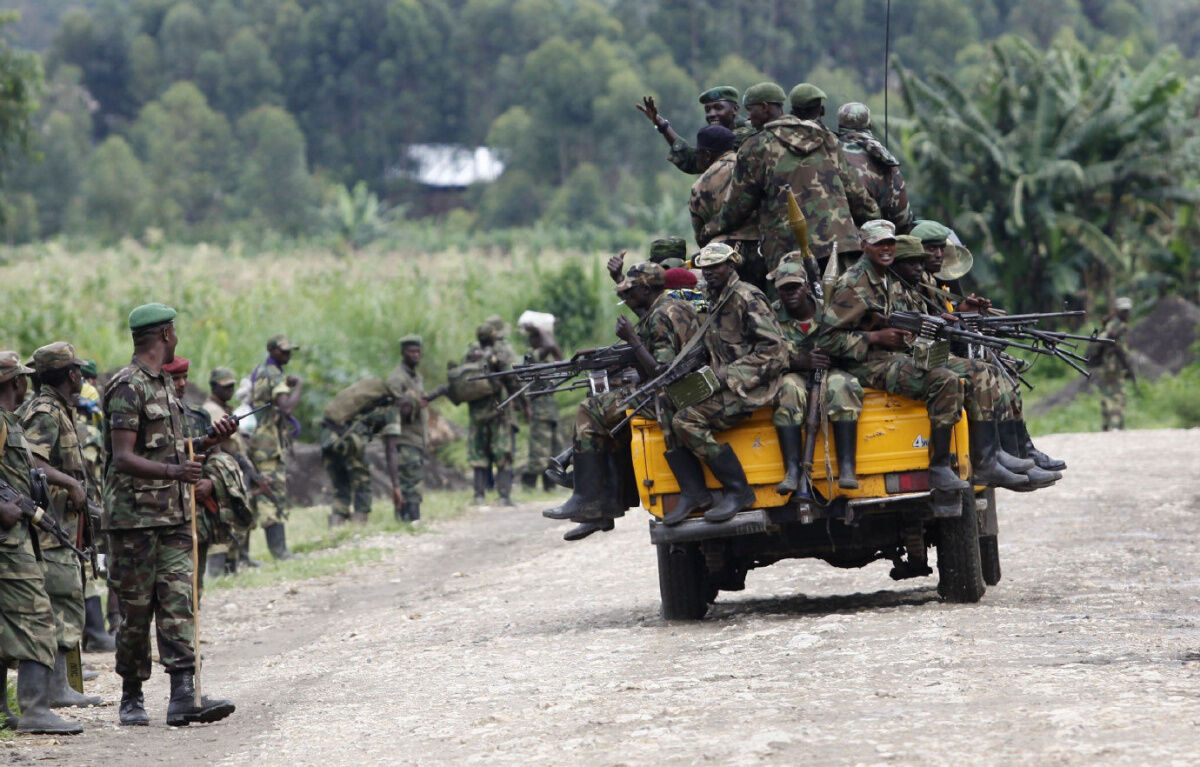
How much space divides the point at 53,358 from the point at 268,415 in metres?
7.20

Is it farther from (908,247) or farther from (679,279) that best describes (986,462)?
(679,279)

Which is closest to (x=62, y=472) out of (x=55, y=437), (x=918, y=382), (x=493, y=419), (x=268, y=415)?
(x=55, y=437)

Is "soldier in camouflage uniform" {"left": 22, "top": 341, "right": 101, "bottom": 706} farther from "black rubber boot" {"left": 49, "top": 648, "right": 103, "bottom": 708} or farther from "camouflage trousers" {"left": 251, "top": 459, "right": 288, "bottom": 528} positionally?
"camouflage trousers" {"left": 251, "top": 459, "right": 288, "bottom": 528}

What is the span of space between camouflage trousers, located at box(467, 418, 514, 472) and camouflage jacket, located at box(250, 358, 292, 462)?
3.96m

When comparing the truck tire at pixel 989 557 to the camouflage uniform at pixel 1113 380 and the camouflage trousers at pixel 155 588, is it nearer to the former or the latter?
the camouflage trousers at pixel 155 588

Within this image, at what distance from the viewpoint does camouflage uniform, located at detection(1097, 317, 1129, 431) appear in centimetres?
2678

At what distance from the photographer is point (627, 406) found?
33.7ft

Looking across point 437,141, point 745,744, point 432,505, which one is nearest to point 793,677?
point 745,744

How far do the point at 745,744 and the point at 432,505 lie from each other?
Answer: 51.3ft

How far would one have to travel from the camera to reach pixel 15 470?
28.8 ft

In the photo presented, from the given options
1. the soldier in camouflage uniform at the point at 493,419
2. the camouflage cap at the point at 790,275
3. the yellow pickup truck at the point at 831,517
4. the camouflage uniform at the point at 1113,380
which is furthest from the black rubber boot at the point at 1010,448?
the camouflage uniform at the point at 1113,380

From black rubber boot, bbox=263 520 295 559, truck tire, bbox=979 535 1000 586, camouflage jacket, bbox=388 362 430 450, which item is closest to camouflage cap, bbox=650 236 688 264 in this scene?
truck tire, bbox=979 535 1000 586

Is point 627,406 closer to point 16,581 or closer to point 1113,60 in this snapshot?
point 16,581

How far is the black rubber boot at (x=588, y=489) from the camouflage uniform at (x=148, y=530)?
98.1 inches
